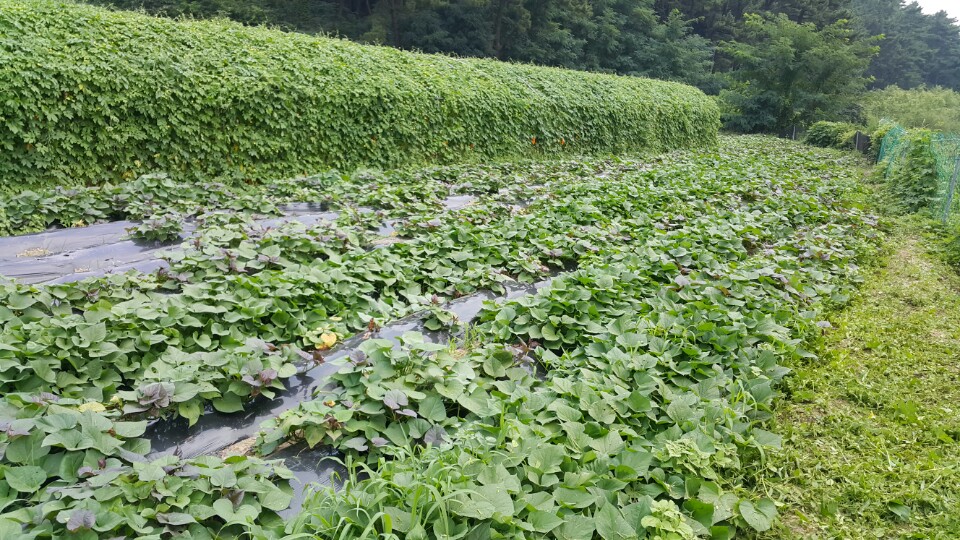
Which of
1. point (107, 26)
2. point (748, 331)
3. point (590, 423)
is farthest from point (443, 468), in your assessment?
point (107, 26)

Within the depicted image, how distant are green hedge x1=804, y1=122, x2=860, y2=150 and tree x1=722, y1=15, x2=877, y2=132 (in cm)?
522

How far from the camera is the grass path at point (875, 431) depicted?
86.1 inches

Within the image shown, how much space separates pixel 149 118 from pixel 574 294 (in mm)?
5473

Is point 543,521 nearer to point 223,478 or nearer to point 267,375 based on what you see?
point 223,478

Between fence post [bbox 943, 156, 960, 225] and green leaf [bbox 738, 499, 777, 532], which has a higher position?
fence post [bbox 943, 156, 960, 225]

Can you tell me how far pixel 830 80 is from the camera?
27875 millimetres

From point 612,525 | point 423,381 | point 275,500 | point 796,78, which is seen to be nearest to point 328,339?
point 423,381

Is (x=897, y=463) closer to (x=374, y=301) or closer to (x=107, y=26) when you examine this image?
(x=374, y=301)

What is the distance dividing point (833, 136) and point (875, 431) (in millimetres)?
23538

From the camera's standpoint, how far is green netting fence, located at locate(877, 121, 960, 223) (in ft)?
22.4

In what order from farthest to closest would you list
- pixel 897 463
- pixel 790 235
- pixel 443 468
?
1. pixel 790 235
2. pixel 897 463
3. pixel 443 468

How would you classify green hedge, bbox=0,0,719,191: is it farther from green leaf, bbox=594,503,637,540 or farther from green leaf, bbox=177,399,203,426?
green leaf, bbox=594,503,637,540

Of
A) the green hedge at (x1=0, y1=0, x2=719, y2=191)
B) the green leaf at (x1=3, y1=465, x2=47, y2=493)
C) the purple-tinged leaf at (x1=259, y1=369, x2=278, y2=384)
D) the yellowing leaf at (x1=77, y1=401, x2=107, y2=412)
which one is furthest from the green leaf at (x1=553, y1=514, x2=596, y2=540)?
the green hedge at (x1=0, y1=0, x2=719, y2=191)

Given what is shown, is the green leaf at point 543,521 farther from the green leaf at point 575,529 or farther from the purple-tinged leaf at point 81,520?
the purple-tinged leaf at point 81,520
